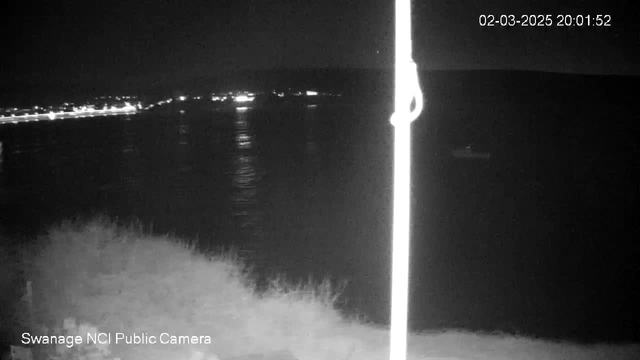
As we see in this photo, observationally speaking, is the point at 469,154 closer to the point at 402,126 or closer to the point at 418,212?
the point at 418,212

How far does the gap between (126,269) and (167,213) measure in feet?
A: 18.7

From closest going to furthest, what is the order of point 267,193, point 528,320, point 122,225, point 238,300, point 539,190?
point 238,300 < point 528,320 < point 122,225 < point 267,193 < point 539,190

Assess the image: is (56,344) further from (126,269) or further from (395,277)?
(395,277)

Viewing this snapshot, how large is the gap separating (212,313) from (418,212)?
7836mm

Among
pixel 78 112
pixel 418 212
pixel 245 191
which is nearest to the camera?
pixel 418 212

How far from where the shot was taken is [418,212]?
1170cm

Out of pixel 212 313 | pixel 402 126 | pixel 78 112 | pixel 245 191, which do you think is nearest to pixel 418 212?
pixel 245 191

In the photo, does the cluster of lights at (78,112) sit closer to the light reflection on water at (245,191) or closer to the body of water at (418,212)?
the body of water at (418,212)

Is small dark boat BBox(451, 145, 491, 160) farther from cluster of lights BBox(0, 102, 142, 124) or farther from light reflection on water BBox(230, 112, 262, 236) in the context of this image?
cluster of lights BBox(0, 102, 142, 124)

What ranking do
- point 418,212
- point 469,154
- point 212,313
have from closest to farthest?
1. point 212,313
2. point 418,212
3. point 469,154

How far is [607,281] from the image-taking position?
651cm

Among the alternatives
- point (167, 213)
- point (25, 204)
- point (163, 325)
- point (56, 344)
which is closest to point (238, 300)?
point (163, 325)

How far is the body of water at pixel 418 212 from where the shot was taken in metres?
5.75

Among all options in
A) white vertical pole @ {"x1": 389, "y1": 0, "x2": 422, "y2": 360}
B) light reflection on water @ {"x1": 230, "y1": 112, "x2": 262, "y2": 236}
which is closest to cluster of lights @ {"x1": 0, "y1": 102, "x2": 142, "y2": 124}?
light reflection on water @ {"x1": 230, "y1": 112, "x2": 262, "y2": 236}
